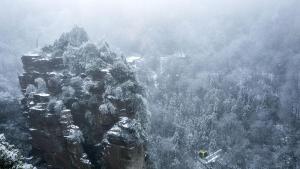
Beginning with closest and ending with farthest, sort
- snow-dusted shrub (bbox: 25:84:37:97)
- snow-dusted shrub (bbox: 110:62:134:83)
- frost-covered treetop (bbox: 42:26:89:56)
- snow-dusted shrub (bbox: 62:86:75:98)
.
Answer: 1. snow-dusted shrub (bbox: 110:62:134:83)
2. snow-dusted shrub (bbox: 62:86:75:98)
3. snow-dusted shrub (bbox: 25:84:37:97)
4. frost-covered treetop (bbox: 42:26:89:56)

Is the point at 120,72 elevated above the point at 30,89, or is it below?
above

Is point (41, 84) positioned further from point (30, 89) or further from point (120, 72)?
point (120, 72)

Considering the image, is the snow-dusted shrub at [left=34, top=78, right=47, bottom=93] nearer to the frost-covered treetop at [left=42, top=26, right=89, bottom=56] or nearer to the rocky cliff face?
the rocky cliff face

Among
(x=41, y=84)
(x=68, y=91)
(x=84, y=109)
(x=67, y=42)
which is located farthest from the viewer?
(x=67, y=42)

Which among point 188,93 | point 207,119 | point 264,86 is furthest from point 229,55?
point 207,119

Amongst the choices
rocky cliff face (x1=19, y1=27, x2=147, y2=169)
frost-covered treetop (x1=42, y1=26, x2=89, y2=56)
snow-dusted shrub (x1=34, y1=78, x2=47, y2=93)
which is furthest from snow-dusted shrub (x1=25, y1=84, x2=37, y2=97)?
frost-covered treetop (x1=42, y1=26, x2=89, y2=56)

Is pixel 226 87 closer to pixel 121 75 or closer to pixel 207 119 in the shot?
pixel 207 119

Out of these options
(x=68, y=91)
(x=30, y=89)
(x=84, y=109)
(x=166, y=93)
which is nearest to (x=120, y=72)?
(x=84, y=109)

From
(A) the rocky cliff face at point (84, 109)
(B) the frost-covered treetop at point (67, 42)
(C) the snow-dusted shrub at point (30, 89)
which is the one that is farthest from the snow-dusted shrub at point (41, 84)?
(B) the frost-covered treetop at point (67, 42)

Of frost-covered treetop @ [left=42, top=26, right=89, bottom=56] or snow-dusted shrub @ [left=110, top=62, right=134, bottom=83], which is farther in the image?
frost-covered treetop @ [left=42, top=26, right=89, bottom=56]
